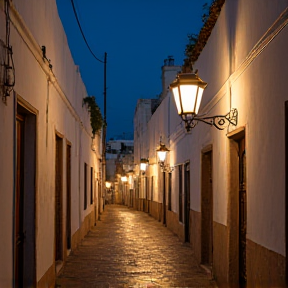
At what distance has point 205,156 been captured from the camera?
1140cm

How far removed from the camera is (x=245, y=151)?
7523 millimetres

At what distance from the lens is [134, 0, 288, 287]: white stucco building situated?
5.41 m

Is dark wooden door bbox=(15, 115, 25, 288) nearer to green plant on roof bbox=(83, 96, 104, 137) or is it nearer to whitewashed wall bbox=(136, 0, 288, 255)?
whitewashed wall bbox=(136, 0, 288, 255)

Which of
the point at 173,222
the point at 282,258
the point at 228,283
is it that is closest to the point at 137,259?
the point at 228,283

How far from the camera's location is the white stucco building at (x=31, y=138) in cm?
523

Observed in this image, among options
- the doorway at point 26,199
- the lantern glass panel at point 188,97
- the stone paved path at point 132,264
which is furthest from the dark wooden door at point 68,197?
the doorway at point 26,199

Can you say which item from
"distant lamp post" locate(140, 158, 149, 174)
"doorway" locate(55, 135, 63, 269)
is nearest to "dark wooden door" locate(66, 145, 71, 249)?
"doorway" locate(55, 135, 63, 269)

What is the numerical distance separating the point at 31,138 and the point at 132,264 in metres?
5.47

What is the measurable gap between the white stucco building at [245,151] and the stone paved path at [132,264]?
463 millimetres

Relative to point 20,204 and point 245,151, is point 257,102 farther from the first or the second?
point 20,204

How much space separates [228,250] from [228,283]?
1.59 feet

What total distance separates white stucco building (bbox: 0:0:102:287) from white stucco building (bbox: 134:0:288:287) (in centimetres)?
254

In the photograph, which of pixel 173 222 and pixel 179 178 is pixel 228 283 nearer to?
pixel 179 178

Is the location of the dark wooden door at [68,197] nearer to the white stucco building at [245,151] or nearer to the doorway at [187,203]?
the white stucco building at [245,151]
